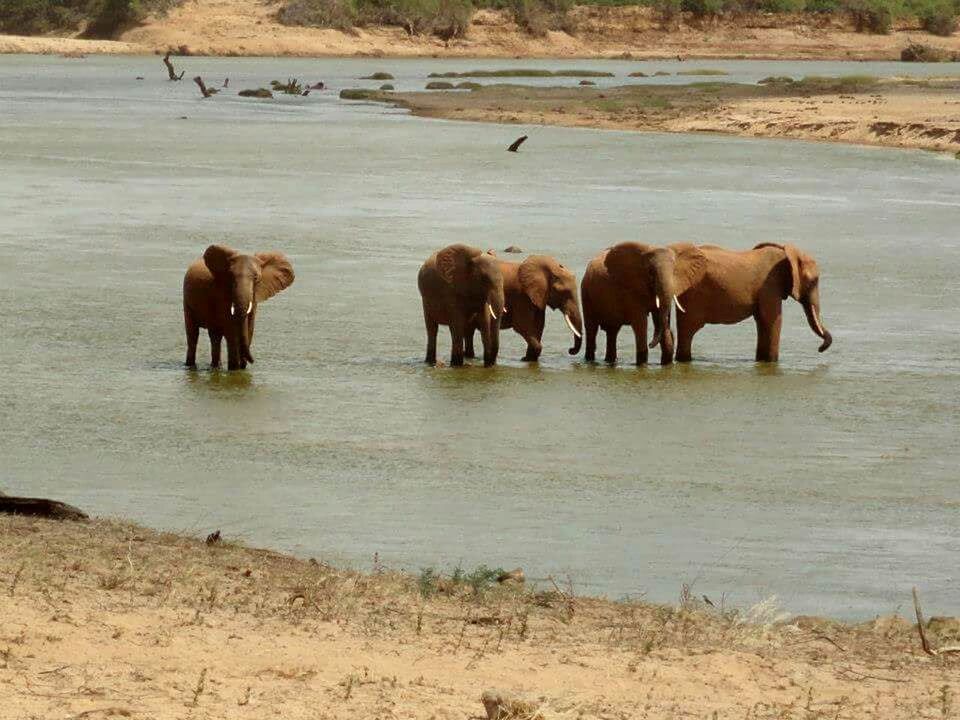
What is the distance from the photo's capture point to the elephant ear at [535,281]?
56.6 ft

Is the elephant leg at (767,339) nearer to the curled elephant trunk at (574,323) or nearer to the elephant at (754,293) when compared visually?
the elephant at (754,293)

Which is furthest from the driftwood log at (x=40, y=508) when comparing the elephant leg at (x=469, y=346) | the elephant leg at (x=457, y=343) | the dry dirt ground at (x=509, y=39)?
the dry dirt ground at (x=509, y=39)

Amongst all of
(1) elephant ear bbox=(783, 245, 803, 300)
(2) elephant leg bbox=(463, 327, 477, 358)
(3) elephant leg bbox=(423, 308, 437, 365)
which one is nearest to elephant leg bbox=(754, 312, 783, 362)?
(1) elephant ear bbox=(783, 245, 803, 300)

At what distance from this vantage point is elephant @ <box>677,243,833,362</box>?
17375mm

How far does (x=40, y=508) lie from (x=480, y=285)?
7.15m

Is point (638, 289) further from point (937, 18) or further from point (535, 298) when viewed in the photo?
point (937, 18)

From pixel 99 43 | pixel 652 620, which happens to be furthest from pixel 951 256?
pixel 99 43

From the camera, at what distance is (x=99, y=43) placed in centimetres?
11006

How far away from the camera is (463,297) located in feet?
55.3

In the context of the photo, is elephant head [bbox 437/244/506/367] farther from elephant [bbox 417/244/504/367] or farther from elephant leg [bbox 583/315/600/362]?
elephant leg [bbox 583/315/600/362]

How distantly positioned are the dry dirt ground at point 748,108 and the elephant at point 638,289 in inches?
1103

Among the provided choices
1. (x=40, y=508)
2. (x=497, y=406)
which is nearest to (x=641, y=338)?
(x=497, y=406)

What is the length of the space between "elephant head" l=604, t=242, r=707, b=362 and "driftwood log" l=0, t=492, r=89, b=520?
7.73 metres

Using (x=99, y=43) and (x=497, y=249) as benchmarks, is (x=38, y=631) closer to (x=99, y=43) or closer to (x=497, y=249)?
(x=497, y=249)
